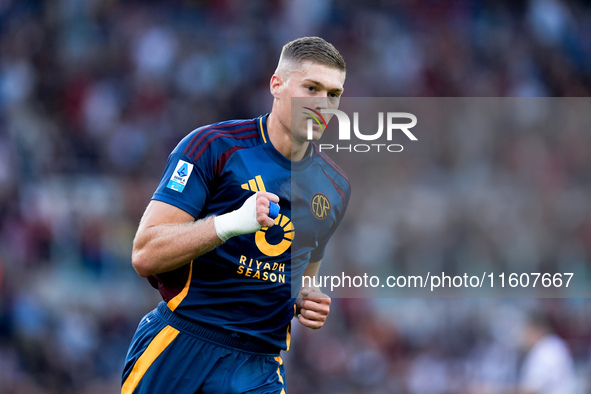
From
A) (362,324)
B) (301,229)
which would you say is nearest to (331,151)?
(301,229)

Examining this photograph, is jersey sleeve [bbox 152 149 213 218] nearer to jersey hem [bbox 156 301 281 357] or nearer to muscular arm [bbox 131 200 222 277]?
muscular arm [bbox 131 200 222 277]

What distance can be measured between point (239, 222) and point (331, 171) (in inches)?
45.6

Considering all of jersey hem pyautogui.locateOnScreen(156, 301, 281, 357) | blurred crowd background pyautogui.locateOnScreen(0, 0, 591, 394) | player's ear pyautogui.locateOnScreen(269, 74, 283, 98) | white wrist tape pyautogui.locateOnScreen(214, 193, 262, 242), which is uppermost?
blurred crowd background pyautogui.locateOnScreen(0, 0, 591, 394)

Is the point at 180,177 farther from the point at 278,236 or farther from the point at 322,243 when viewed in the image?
the point at 322,243

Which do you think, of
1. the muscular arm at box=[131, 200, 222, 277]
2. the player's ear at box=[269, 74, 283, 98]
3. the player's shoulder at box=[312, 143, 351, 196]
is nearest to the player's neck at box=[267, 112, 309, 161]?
the player's ear at box=[269, 74, 283, 98]

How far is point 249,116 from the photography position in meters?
13.5

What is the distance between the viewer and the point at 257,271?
14.1 ft

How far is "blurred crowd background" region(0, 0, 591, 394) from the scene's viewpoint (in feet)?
35.5

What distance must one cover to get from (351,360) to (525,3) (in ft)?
27.3

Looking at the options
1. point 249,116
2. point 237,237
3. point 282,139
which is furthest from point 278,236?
point 249,116

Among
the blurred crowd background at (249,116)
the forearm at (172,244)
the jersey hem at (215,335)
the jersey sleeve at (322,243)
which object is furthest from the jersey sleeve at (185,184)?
the blurred crowd background at (249,116)

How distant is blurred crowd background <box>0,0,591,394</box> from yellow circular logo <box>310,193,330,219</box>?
466cm

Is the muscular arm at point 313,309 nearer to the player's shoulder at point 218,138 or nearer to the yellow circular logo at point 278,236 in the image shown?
the yellow circular logo at point 278,236

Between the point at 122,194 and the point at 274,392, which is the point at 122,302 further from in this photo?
the point at 274,392
